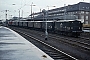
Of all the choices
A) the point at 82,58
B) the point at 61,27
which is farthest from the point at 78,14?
the point at 82,58

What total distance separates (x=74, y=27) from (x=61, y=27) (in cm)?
461

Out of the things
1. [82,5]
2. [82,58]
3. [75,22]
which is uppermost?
[82,5]

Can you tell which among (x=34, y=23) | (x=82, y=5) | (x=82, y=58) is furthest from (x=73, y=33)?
(x=82, y=5)

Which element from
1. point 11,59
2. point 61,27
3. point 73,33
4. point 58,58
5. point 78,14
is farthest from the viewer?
point 78,14

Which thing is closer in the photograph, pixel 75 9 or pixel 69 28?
pixel 69 28

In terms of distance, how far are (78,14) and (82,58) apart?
249 ft

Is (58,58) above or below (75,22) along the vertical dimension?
below

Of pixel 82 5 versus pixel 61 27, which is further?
pixel 82 5

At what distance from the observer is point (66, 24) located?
35875 mm

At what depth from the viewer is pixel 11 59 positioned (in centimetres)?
1144

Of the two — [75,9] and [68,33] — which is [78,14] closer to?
[75,9]

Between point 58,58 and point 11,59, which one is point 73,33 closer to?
point 58,58

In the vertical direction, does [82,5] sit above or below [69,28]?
above

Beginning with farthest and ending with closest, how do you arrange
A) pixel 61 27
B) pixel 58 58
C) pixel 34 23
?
pixel 34 23, pixel 61 27, pixel 58 58
